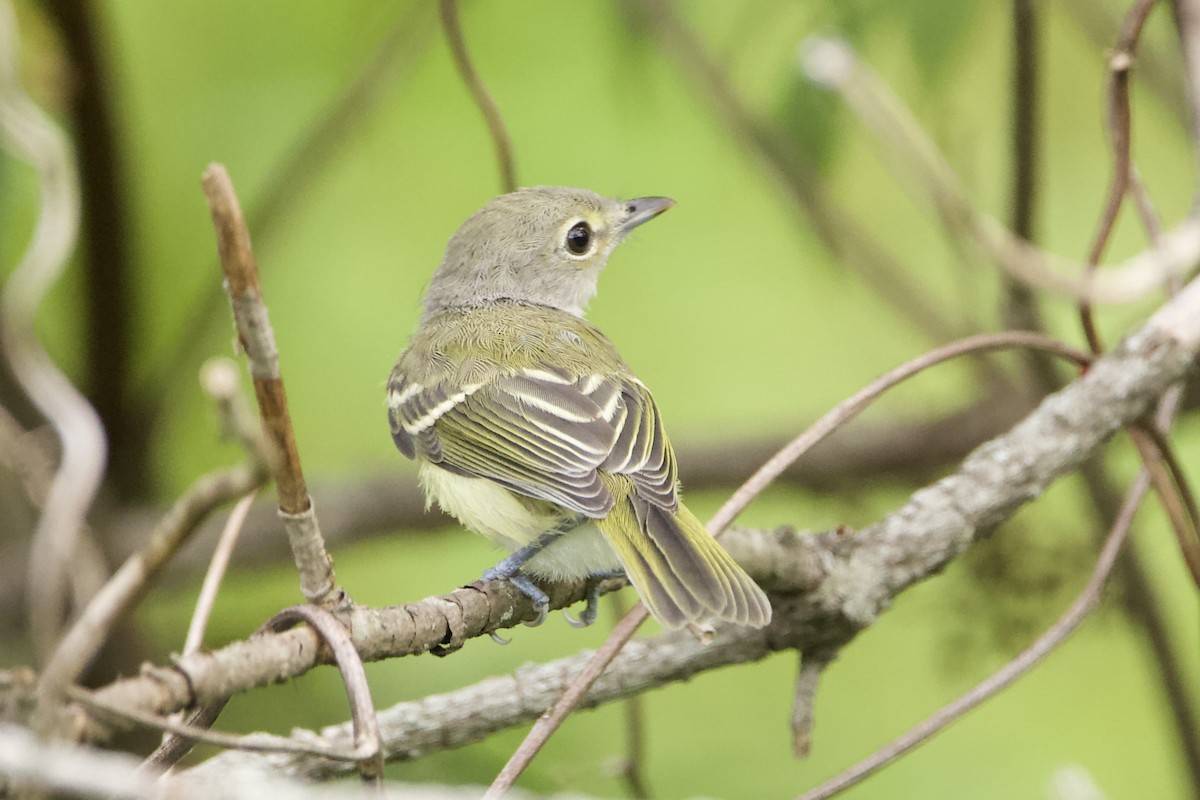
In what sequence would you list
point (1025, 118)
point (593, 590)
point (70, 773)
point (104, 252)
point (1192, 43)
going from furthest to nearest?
point (104, 252)
point (1025, 118)
point (1192, 43)
point (593, 590)
point (70, 773)

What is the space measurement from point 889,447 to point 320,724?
1.69 meters

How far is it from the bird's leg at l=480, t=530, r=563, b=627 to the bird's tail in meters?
0.11

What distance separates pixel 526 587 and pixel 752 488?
0.36 m

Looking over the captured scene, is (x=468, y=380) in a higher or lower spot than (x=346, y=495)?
lower

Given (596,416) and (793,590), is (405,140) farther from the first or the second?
(793,590)

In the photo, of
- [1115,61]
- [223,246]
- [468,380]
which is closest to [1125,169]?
[1115,61]

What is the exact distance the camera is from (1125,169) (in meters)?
2.22

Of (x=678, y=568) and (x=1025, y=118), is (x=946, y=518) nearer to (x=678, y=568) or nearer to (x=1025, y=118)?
(x=678, y=568)

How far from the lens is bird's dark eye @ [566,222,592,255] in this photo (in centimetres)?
308

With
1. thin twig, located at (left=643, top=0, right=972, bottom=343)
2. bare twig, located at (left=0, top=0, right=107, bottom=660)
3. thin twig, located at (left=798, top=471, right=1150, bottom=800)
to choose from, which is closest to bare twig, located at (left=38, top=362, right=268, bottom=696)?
bare twig, located at (left=0, top=0, right=107, bottom=660)

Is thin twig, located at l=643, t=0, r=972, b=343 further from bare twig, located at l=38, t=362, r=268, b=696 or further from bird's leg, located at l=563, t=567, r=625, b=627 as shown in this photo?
bare twig, located at l=38, t=362, r=268, b=696

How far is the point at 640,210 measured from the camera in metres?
3.10

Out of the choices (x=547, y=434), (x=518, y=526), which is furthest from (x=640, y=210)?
(x=518, y=526)

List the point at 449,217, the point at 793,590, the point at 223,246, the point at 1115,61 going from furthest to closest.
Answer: the point at 449,217
the point at 1115,61
the point at 793,590
the point at 223,246
